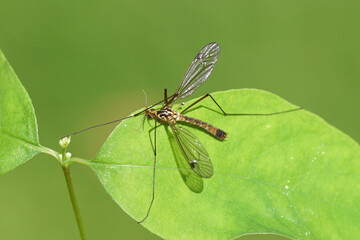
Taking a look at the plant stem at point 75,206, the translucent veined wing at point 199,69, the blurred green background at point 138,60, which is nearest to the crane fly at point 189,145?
the plant stem at point 75,206

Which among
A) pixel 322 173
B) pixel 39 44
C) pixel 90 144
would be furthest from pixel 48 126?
pixel 322 173

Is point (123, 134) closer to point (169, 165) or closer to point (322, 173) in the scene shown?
point (169, 165)

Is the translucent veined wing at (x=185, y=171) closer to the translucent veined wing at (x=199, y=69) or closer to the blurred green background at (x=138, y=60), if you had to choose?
the translucent veined wing at (x=199, y=69)

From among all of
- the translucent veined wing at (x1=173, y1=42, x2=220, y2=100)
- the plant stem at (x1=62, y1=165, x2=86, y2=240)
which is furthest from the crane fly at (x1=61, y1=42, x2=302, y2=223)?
the translucent veined wing at (x1=173, y1=42, x2=220, y2=100)

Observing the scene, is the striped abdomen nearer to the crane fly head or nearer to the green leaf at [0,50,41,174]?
Result: the crane fly head

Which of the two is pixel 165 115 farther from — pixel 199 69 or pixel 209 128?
pixel 199 69
